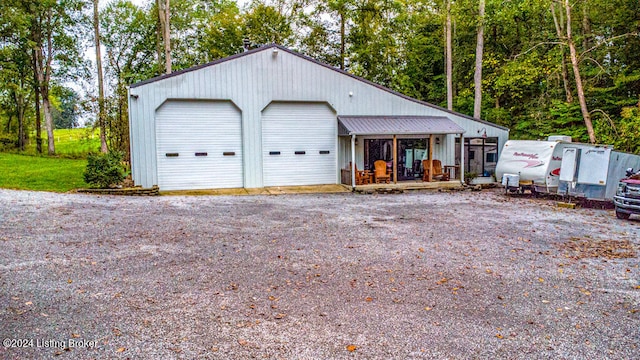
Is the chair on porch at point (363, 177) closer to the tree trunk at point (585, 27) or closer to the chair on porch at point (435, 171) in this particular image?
the chair on porch at point (435, 171)

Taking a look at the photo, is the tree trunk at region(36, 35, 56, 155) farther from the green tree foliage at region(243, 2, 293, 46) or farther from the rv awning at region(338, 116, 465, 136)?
the rv awning at region(338, 116, 465, 136)

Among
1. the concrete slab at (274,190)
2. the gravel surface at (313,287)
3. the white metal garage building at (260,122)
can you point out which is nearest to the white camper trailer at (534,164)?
the white metal garage building at (260,122)

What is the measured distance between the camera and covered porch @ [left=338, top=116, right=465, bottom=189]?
50.2ft

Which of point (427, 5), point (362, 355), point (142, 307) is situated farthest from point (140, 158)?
point (427, 5)

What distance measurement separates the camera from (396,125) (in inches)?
620

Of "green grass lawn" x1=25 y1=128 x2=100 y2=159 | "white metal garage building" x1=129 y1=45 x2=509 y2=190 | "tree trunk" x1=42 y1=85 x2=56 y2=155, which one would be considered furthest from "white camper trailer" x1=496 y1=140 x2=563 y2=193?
"tree trunk" x1=42 y1=85 x2=56 y2=155

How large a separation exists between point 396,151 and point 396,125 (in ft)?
3.23

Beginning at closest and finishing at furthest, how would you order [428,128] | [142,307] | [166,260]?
[142,307], [166,260], [428,128]

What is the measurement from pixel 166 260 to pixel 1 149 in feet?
83.4

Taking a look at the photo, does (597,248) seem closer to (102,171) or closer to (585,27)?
(102,171)

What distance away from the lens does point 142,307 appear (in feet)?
13.8

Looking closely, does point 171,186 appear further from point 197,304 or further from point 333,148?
point 197,304

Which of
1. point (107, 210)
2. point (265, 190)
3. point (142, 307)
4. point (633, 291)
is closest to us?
point (142, 307)

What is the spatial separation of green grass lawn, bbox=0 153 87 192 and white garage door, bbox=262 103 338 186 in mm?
6337
